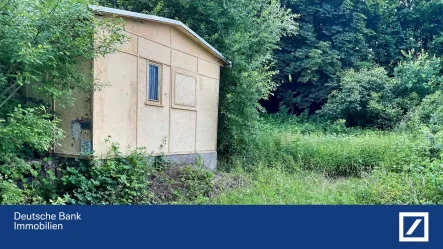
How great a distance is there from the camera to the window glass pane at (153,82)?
7051 mm

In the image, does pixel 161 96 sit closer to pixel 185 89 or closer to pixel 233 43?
pixel 185 89

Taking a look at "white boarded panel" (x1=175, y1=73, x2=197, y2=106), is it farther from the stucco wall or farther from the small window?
the small window

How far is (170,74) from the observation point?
24.8 ft

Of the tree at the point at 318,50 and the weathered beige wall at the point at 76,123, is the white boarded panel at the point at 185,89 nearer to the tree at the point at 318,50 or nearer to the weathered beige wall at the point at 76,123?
the weathered beige wall at the point at 76,123

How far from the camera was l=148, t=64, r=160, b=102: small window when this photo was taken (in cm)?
704

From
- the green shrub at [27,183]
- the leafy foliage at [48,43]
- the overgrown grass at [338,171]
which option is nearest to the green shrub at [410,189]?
the overgrown grass at [338,171]

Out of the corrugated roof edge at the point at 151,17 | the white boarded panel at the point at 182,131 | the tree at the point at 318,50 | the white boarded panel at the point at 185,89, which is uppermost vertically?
the tree at the point at 318,50

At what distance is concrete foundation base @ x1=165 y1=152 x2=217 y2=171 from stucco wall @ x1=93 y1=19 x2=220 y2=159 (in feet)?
0.37

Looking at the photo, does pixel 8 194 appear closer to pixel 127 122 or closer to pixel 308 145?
pixel 127 122

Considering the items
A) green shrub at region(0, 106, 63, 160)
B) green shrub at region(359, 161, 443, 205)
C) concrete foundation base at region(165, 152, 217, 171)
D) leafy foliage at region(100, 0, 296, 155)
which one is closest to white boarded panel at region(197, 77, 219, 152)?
concrete foundation base at region(165, 152, 217, 171)

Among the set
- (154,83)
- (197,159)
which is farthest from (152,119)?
(197,159)

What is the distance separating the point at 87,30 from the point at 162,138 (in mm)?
3192
